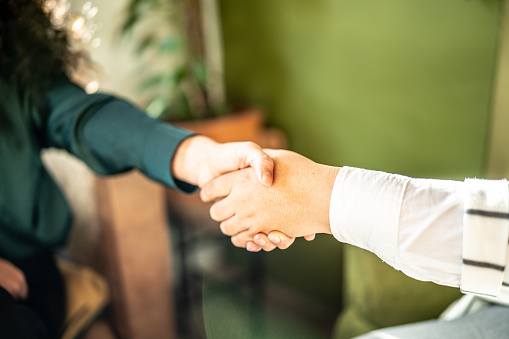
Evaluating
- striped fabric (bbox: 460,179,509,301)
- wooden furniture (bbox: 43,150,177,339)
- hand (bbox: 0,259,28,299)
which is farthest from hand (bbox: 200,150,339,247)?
wooden furniture (bbox: 43,150,177,339)

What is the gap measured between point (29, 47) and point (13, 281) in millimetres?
581

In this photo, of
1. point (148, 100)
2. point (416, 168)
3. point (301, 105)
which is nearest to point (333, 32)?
point (301, 105)

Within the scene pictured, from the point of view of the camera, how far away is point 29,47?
104 cm

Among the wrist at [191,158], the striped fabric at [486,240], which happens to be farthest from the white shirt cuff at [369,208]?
the wrist at [191,158]

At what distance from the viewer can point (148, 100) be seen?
1.96m

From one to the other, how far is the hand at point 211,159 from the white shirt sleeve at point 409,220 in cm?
19

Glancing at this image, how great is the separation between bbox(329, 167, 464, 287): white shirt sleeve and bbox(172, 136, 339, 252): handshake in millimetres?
70

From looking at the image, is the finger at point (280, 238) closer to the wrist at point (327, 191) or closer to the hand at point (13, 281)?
the wrist at point (327, 191)

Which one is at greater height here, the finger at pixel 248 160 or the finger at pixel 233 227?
the finger at pixel 248 160

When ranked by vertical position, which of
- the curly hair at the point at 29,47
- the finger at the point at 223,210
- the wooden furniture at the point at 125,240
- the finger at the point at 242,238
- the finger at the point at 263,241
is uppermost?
the curly hair at the point at 29,47

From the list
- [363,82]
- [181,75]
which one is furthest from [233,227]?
[181,75]

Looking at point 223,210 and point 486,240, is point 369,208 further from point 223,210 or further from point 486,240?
point 223,210

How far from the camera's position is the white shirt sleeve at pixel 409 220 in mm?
624

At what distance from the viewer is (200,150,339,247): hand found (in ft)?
2.54
